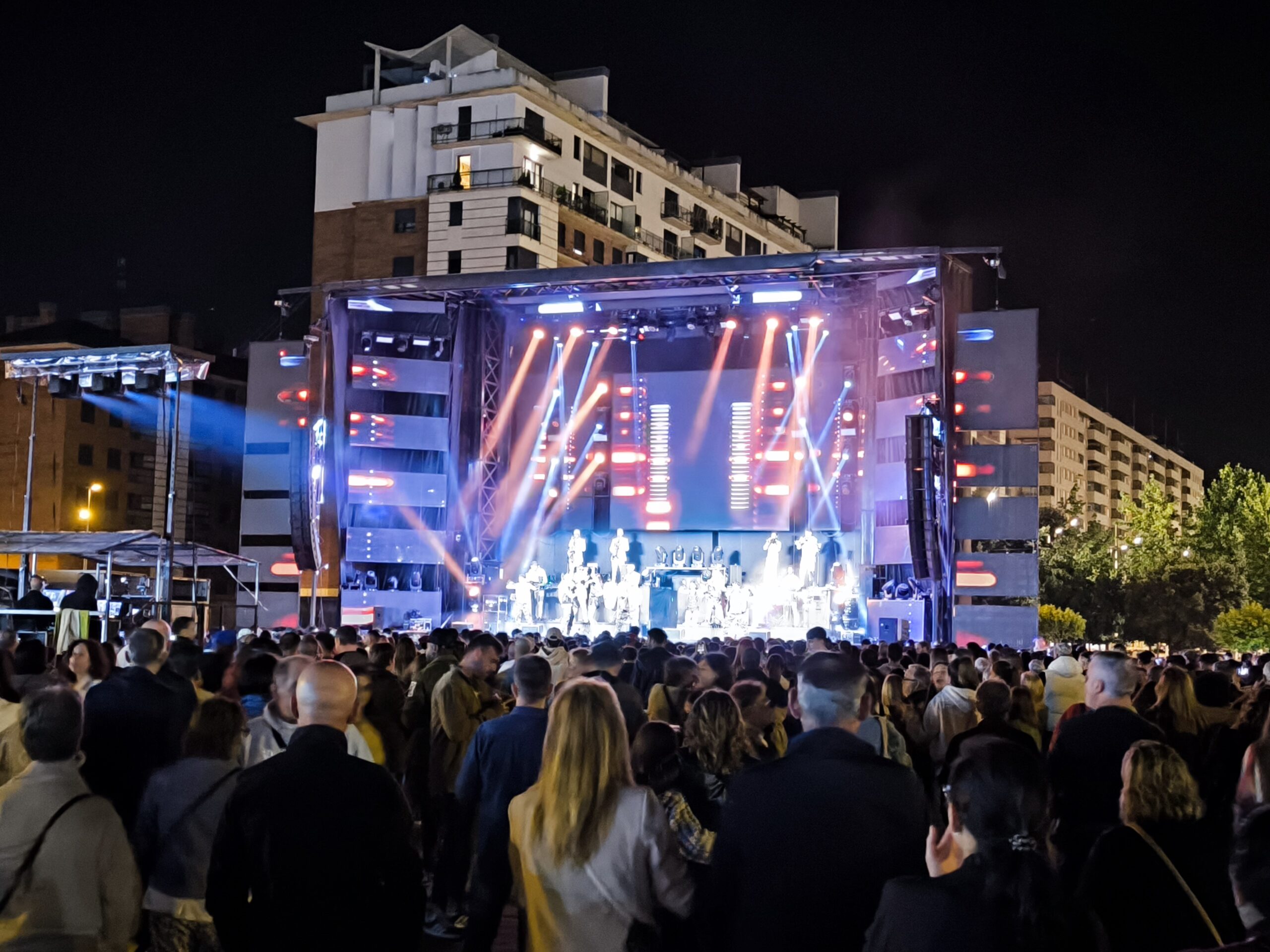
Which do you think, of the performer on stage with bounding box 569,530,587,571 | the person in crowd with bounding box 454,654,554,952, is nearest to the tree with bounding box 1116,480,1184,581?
the performer on stage with bounding box 569,530,587,571

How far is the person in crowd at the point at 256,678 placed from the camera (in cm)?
632

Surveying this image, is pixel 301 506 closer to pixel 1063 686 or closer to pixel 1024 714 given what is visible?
pixel 1063 686

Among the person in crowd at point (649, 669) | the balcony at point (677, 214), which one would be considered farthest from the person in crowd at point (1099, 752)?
the balcony at point (677, 214)

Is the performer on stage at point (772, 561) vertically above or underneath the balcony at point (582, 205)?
underneath

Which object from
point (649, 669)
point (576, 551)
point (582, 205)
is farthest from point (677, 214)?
point (649, 669)

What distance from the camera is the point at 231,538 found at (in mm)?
55812

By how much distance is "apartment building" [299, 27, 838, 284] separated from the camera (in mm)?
43594

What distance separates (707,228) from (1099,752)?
47900 mm

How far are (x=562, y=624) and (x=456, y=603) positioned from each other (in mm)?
2231

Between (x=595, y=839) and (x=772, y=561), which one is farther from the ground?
(x=772, y=561)

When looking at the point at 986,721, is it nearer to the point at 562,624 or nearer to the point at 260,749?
the point at 260,749

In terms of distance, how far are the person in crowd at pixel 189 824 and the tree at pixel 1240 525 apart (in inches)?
2215

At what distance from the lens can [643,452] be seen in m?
29.9

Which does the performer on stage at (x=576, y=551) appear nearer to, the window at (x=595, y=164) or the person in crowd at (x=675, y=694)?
the window at (x=595, y=164)
